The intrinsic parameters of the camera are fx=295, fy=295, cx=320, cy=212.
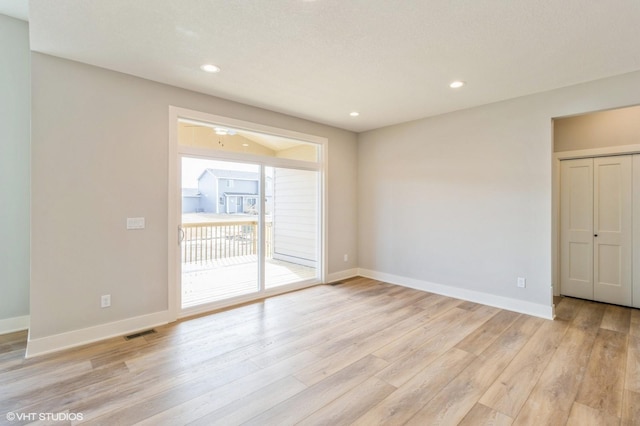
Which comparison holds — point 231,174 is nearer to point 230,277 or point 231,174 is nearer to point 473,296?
point 230,277

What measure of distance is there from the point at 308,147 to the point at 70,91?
124 inches

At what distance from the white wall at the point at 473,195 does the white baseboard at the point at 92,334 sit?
3626mm

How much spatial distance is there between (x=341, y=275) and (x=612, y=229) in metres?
3.98

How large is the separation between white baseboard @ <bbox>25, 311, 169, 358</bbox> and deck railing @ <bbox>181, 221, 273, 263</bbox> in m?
0.94

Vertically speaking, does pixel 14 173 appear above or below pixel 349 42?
below

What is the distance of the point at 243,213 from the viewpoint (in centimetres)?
442

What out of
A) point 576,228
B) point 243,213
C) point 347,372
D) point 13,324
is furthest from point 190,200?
point 576,228

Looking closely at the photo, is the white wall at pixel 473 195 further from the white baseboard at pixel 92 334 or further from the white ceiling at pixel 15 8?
the white ceiling at pixel 15 8

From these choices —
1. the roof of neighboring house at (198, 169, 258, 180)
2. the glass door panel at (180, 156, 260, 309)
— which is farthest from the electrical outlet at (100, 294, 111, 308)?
the roof of neighboring house at (198, 169, 258, 180)

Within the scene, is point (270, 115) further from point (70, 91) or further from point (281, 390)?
point (281, 390)

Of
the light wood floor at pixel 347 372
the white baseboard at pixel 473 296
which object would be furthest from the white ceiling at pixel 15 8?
the white baseboard at pixel 473 296

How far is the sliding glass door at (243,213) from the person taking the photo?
3734 millimetres

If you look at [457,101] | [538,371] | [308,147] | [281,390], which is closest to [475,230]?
[457,101]

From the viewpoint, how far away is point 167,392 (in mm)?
2148
